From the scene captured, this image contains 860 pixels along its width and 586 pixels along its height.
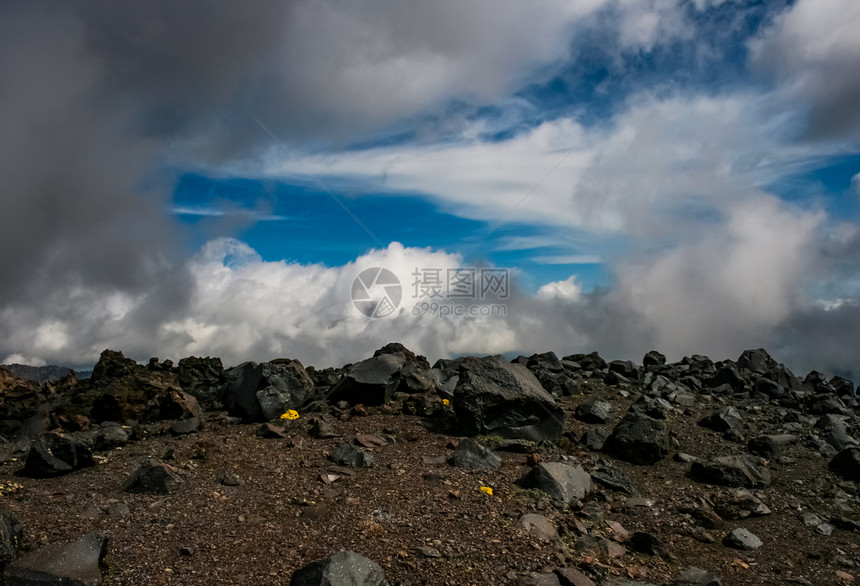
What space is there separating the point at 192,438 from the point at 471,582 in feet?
26.8

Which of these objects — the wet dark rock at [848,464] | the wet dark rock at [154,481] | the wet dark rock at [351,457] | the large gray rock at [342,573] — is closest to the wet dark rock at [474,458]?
the wet dark rock at [351,457]

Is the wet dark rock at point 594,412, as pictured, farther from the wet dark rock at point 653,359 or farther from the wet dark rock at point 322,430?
the wet dark rock at point 653,359

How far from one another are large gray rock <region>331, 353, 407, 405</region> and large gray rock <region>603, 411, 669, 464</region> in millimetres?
5782

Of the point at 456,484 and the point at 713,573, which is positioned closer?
the point at 713,573

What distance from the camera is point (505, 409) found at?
1352 centimetres

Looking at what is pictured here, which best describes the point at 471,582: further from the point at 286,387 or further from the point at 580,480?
the point at 286,387

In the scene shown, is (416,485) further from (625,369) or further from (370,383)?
(625,369)

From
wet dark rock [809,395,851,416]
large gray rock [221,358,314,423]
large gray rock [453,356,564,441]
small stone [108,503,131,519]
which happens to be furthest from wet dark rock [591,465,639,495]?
wet dark rock [809,395,851,416]

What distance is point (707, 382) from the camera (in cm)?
2294

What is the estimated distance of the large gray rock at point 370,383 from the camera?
52.0 ft

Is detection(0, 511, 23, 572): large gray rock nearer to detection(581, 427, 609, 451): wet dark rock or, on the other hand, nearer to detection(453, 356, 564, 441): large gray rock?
detection(453, 356, 564, 441): large gray rock

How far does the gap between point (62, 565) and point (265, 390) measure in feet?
25.4

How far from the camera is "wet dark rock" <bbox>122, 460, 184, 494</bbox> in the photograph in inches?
388

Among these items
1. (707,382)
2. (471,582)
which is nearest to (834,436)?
(707,382)
